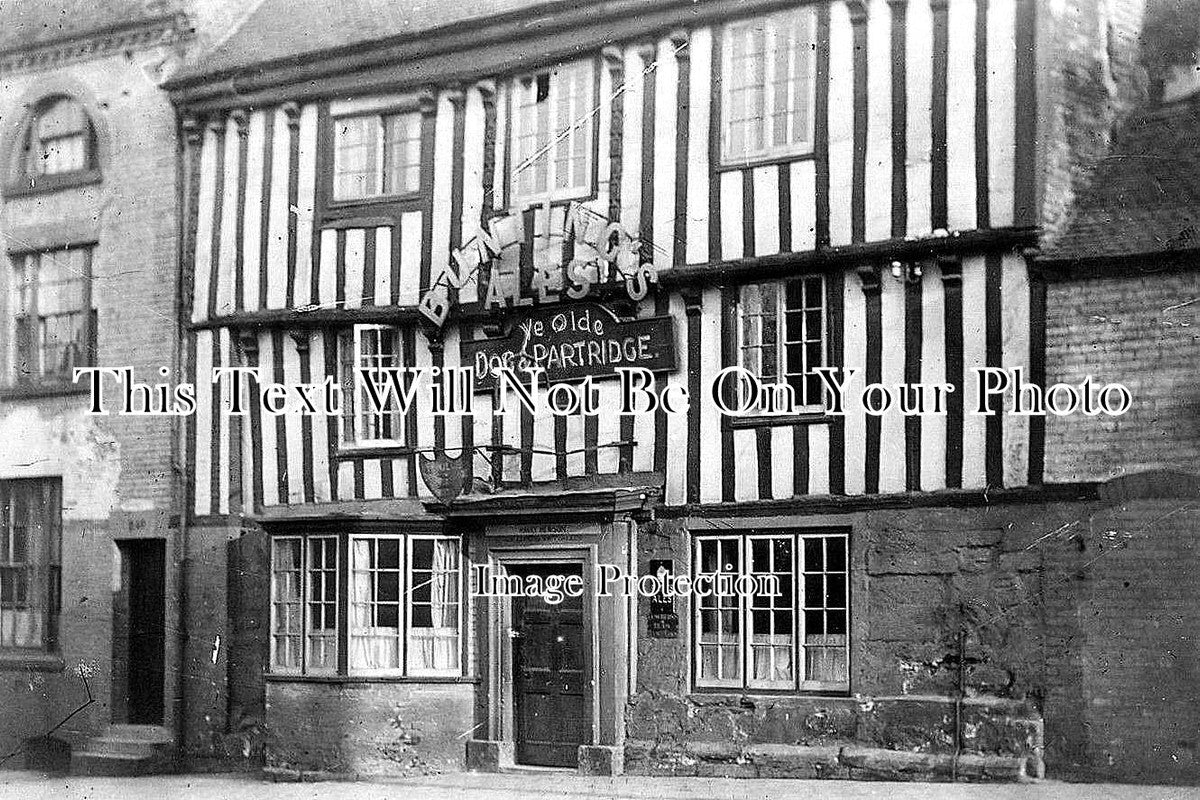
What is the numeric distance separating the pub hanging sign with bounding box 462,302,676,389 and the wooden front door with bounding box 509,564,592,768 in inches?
61.7

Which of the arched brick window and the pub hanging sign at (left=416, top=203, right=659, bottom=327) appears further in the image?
the arched brick window

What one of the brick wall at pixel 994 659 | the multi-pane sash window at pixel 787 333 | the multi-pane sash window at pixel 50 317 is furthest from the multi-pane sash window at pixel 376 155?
Result: the brick wall at pixel 994 659

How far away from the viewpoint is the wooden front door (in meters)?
9.66

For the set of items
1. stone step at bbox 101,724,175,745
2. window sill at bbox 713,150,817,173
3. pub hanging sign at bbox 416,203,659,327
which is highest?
window sill at bbox 713,150,817,173

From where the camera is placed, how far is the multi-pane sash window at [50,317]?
10.4m

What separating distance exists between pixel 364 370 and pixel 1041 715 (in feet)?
17.2

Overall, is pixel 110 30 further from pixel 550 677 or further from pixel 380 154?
pixel 550 677

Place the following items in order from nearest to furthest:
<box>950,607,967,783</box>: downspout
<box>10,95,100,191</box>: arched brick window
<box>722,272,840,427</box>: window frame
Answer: <box>950,607,967,783</box>: downspout < <box>722,272,840,427</box>: window frame < <box>10,95,100,191</box>: arched brick window

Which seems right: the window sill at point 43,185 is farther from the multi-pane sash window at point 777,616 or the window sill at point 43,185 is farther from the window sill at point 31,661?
the multi-pane sash window at point 777,616

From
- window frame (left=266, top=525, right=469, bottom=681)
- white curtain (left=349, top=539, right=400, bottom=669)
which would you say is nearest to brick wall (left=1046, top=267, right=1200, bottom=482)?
window frame (left=266, top=525, right=469, bottom=681)

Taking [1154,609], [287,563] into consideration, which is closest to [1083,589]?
[1154,609]

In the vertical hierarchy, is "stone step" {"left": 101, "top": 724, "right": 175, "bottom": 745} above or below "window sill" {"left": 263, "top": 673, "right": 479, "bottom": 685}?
below

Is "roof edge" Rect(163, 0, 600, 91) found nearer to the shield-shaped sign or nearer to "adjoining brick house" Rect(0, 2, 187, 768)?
"adjoining brick house" Rect(0, 2, 187, 768)

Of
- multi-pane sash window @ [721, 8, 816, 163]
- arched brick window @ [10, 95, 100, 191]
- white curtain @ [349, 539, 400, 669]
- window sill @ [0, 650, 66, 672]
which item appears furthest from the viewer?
arched brick window @ [10, 95, 100, 191]
